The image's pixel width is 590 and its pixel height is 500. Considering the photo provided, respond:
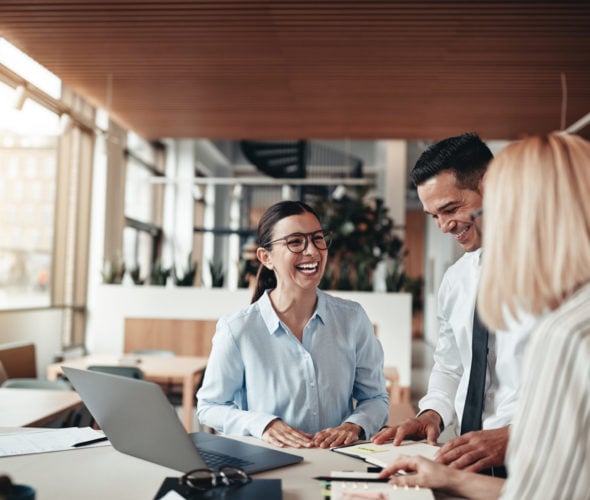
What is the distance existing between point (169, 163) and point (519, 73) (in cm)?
696

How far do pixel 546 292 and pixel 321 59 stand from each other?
16.3 ft

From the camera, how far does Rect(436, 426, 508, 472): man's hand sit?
1333 mm

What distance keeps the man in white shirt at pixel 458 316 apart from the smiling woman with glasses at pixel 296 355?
0.22m

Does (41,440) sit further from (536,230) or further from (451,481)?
(536,230)

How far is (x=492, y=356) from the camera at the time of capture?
1699 mm

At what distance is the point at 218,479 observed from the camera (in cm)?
125

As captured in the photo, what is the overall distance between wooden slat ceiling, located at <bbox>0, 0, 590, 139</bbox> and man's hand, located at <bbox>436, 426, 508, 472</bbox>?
3.84m

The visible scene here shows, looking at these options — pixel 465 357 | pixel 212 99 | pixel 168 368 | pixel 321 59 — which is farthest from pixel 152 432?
pixel 212 99

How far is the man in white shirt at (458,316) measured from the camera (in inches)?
64.1

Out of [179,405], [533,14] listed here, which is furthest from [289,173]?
[533,14]

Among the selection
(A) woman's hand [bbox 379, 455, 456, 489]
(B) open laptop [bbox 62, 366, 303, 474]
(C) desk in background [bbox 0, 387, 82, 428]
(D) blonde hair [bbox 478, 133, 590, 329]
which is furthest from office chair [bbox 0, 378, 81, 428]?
(D) blonde hair [bbox 478, 133, 590, 329]

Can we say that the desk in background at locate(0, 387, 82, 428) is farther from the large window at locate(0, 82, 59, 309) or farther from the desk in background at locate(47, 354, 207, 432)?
the large window at locate(0, 82, 59, 309)

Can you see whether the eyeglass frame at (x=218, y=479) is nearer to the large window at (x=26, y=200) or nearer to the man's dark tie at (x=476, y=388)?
the man's dark tie at (x=476, y=388)

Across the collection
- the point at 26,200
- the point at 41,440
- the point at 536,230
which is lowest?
the point at 41,440
